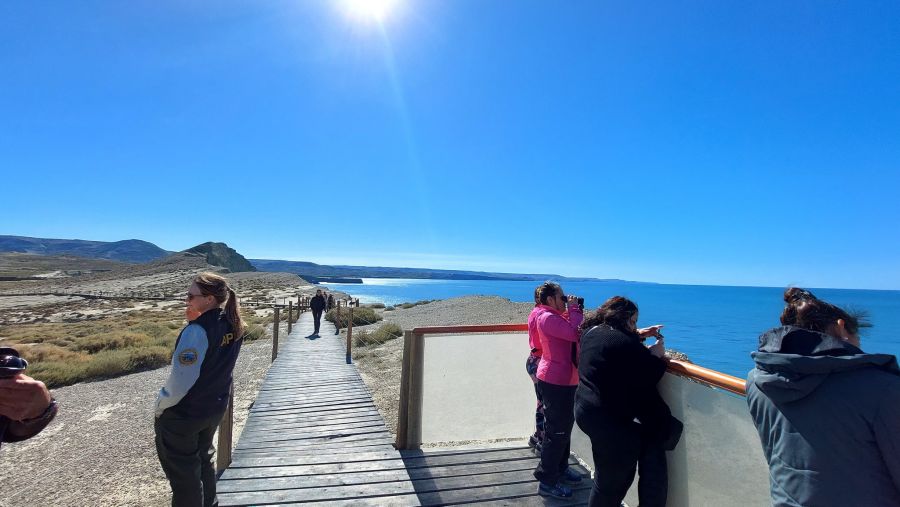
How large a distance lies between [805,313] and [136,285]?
80.7 m

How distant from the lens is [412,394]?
4.21 m

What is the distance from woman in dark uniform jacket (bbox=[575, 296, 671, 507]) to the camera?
7.83 ft

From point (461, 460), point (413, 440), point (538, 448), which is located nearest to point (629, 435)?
point (538, 448)

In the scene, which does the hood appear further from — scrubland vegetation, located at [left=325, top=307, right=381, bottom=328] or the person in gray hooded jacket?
scrubland vegetation, located at [left=325, top=307, right=381, bottom=328]

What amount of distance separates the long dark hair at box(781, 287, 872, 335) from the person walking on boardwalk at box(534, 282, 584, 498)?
4.65 ft

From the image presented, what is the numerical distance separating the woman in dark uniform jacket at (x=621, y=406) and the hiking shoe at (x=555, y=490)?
0.77 metres

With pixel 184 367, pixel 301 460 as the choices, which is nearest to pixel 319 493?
pixel 301 460

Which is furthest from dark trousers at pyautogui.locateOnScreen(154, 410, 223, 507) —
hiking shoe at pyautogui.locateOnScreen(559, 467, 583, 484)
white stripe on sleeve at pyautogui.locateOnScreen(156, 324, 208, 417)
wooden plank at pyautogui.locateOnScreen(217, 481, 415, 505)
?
hiking shoe at pyautogui.locateOnScreen(559, 467, 583, 484)

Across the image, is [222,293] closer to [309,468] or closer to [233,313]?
[233,313]

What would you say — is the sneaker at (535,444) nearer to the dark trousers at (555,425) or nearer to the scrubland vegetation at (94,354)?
the dark trousers at (555,425)

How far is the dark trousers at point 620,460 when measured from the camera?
7.96 feet

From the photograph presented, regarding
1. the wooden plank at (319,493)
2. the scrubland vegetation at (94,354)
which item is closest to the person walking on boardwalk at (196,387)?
the wooden plank at (319,493)

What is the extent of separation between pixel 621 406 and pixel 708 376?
502mm

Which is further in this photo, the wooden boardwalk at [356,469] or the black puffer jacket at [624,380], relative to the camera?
the wooden boardwalk at [356,469]
